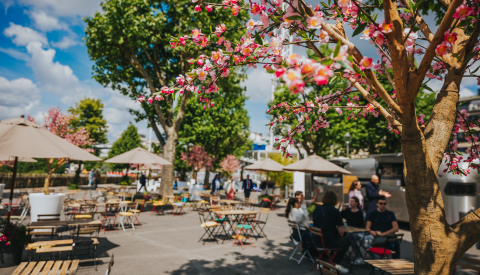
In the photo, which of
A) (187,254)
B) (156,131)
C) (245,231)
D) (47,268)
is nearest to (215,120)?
(156,131)

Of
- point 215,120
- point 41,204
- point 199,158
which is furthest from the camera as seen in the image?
point 199,158

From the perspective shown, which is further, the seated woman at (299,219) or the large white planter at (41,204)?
the large white planter at (41,204)

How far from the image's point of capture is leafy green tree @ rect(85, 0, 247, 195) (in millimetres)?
11719

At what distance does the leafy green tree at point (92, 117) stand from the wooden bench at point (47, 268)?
3389 centimetres

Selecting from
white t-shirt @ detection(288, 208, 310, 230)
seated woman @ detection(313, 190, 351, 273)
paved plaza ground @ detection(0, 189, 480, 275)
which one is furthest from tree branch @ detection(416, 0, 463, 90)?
white t-shirt @ detection(288, 208, 310, 230)

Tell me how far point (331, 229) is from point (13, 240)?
6373 mm

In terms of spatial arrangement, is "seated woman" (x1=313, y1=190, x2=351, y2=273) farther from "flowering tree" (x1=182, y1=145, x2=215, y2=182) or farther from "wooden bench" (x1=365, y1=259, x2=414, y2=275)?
"flowering tree" (x1=182, y1=145, x2=215, y2=182)

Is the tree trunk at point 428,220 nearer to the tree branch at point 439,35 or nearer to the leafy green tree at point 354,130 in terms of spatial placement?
the tree branch at point 439,35

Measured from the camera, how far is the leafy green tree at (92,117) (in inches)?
1359

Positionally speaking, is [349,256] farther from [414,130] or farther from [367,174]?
[367,174]

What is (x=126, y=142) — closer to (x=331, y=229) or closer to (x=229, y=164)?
(x=229, y=164)

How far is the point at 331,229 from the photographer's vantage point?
5570 mm

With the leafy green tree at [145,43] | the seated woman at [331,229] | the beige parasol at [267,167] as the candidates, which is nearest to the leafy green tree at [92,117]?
the leafy green tree at [145,43]

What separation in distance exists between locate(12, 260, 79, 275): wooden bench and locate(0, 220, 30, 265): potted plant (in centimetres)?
168
